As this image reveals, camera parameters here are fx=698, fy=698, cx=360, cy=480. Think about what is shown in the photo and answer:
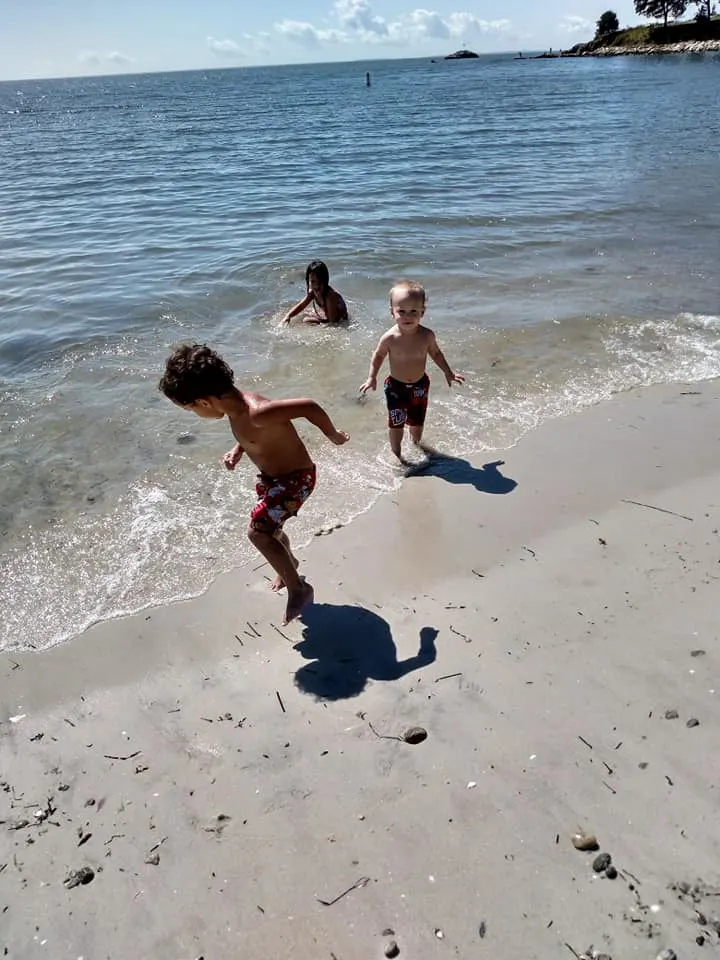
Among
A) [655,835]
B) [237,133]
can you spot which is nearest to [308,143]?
[237,133]

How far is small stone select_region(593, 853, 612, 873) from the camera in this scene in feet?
7.30

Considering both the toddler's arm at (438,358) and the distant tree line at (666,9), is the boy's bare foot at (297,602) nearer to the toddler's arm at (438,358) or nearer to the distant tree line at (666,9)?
the toddler's arm at (438,358)

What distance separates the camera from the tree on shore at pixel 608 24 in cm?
10562

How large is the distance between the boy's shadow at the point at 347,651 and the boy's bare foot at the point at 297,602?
8 cm

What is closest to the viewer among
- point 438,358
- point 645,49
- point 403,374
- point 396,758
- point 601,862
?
point 601,862

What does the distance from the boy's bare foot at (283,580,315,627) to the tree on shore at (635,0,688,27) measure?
10936 cm

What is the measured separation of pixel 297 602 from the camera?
140 inches

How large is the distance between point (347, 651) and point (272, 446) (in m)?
1.08

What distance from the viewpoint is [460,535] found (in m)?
4.18

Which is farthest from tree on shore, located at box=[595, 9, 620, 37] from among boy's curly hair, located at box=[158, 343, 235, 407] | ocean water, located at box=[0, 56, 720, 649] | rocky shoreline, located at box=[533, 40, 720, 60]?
boy's curly hair, located at box=[158, 343, 235, 407]

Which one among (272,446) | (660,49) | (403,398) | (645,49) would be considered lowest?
(403,398)

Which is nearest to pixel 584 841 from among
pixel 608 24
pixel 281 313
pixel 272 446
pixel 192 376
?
pixel 272 446

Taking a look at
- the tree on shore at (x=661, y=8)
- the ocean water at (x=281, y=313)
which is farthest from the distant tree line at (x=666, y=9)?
the ocean water at (x=281, y=313)

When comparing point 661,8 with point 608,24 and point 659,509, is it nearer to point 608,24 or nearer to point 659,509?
point 608,24
